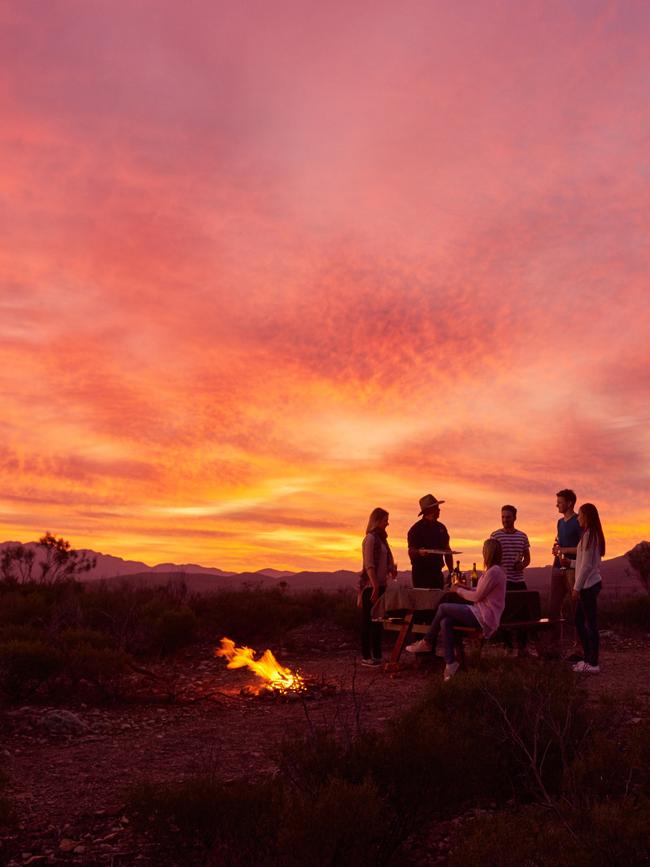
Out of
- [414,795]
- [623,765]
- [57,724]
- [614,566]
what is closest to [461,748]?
[414,795]

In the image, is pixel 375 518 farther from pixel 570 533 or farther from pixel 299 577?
pixel 299 577

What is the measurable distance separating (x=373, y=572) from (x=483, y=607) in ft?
7.69

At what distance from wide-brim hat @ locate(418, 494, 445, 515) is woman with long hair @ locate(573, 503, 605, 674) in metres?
1.95

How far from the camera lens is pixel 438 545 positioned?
36.0 feet

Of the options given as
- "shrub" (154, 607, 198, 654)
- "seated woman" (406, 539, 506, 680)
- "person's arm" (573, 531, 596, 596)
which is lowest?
"shrub" (154, 607, 198, 654)

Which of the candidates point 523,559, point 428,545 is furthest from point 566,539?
point 428,545

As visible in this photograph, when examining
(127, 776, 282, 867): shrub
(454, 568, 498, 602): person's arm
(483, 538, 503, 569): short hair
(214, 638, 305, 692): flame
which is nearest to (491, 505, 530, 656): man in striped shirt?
(454, 568, 498, 602): person's arm

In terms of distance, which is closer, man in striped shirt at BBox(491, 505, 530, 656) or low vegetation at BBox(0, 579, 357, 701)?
low vegetation at BBox(0, 579, 357, 701)

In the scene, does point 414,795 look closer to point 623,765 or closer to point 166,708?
point 623,765

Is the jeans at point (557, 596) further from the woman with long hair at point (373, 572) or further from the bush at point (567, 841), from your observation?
the bush at point (567, 841)

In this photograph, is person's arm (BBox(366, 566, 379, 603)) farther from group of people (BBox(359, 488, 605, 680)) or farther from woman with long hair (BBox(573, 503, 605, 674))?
woman with long hair (BBox(573, 503, 605, 674))

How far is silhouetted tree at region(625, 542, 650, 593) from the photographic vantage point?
2303 centimetres

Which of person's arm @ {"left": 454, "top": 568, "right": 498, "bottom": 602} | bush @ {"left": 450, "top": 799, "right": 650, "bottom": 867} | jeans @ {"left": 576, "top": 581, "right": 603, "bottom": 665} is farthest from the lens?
jeans @ {"left": 576, "top": 581, "right": 603, "bottom": 665}

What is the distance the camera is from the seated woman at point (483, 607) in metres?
8.72
